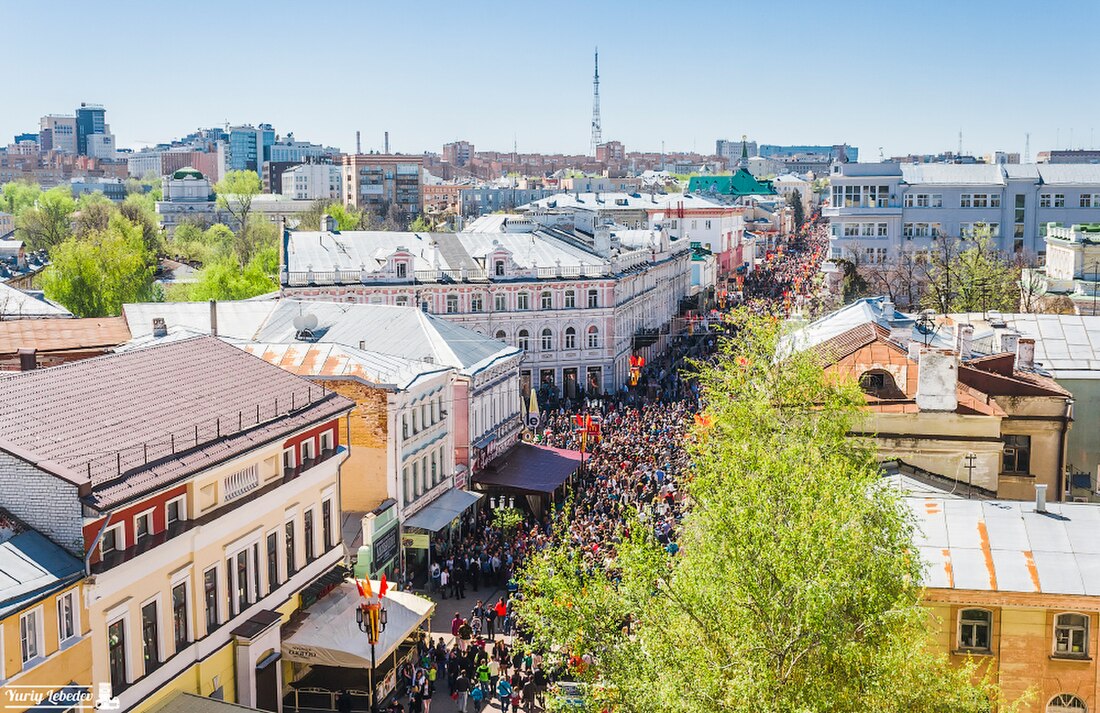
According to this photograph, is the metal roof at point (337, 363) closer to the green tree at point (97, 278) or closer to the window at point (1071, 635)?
the window at point (1071, 635)

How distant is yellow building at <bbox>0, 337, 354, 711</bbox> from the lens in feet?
56.2

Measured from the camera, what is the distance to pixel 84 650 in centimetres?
1675

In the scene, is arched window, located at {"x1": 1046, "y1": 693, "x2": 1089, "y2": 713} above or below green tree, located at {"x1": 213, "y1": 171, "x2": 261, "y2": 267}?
below

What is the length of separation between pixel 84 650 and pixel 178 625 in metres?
2.59

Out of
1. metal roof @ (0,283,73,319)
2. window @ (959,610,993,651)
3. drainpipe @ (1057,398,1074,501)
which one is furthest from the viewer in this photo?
metal roof @ (0,283,73,319)

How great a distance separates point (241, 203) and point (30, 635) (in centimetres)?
13889

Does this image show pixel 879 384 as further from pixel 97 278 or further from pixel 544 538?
pixel 97 278

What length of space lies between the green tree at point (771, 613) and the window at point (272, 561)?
531 centimetres

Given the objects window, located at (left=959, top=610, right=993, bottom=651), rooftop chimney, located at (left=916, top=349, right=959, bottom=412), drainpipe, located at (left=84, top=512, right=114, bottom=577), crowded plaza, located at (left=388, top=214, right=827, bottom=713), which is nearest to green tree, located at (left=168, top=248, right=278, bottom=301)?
crowded plaza, located at (left=388, top=214, right=827, bottom=713)

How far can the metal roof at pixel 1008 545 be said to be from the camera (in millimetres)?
19297

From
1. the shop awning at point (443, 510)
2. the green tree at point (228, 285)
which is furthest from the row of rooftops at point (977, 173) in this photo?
the shop awning at point (443, 510)

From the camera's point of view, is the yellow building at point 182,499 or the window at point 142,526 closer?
the yellow building at point 182,499

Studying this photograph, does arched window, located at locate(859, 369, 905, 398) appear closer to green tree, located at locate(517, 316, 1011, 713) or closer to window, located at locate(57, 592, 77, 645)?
green tree, located at locate(517, 316, 1011, 713)

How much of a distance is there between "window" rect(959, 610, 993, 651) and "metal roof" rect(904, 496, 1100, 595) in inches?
18.4
